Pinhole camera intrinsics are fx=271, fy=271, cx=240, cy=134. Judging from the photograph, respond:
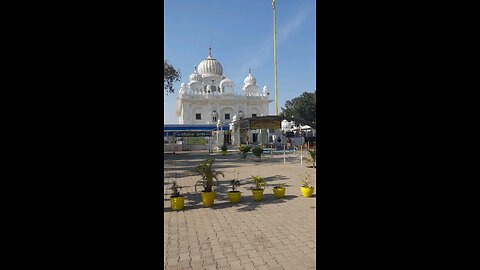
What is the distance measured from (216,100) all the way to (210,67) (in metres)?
9.91

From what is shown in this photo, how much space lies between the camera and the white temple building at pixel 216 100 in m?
44.2

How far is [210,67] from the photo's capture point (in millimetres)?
51500

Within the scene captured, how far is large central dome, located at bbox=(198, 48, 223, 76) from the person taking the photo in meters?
51.3

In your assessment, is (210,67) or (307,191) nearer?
(307,191)

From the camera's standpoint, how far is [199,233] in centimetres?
476

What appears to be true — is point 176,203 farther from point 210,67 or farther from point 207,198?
point 210,67

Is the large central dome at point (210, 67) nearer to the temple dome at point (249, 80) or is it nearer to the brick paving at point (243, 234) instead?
the temple dome at point (249, 80)

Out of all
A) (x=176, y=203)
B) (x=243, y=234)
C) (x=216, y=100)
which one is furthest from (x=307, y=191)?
(x=216, y=100)
